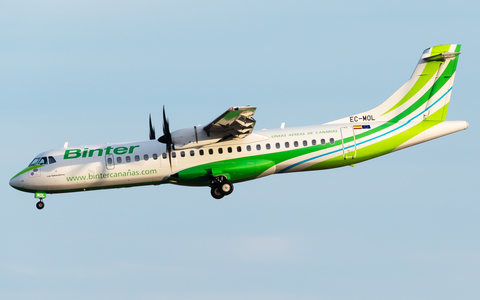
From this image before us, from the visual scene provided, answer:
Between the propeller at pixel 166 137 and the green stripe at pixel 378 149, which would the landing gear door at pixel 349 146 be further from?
the propeller at pixel 166 137

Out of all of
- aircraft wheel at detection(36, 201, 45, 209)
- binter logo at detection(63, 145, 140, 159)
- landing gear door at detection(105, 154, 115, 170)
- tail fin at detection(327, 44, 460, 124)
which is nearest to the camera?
landing gear door at detection(105, 154, 115, 170)

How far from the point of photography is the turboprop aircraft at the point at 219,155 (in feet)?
86.3

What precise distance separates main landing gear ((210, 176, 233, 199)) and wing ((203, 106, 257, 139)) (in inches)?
82.9

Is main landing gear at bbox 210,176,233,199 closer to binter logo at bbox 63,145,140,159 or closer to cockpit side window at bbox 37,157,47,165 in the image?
binter logo at bbox 63,145,140,159

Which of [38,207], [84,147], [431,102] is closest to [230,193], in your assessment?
[84,147]

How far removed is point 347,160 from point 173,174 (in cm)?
876

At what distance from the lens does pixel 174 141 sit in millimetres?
25250

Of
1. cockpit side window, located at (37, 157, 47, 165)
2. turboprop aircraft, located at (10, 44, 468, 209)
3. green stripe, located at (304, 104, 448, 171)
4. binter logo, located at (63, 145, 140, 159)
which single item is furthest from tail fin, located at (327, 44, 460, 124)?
cockpit side window, located at (37, 157, 47, 165)

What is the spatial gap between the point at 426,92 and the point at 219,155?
1171 cm

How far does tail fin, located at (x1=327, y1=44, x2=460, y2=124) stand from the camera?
28453 millimetres

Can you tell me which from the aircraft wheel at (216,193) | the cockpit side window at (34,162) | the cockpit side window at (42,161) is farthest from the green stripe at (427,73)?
the cockpit side window at (34,162)

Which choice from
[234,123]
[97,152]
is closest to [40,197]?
[97,152]

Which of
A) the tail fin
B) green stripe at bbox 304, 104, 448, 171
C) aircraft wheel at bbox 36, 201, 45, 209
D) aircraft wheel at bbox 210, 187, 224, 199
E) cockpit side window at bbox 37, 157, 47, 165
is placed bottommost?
aircraft wheel at bbox 210, 187, 224, 199

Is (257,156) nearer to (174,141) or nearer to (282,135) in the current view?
(282,135)
